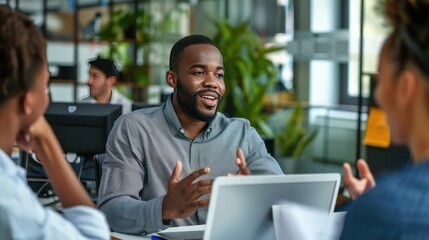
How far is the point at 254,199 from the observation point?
77.5 inches

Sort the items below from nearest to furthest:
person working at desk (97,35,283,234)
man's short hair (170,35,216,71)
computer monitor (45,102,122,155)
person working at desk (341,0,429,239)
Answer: person working at desk (341,0,429,239) < person working at desk (97,35,283,234) < man's short hair (170,35,216,71) < computer monitor (45,102,122,155)

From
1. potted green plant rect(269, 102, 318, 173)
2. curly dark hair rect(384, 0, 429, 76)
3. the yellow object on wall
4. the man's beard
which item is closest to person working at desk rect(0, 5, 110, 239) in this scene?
curly dark hair rect(384, 0, 429, 76)

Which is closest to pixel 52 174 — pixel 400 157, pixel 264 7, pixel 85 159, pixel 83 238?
pixel 83 238

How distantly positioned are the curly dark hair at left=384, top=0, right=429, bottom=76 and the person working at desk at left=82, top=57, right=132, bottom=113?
63.4 inches

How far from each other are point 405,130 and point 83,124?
2012 millimetres

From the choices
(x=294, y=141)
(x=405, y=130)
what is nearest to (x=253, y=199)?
(x=405, y=130)

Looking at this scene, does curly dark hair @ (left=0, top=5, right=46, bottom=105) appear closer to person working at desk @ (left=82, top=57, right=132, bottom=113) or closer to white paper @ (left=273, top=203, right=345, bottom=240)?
white paper @ (left=273, top=203, right=345, bottom=240)

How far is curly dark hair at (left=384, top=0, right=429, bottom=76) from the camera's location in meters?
1.31

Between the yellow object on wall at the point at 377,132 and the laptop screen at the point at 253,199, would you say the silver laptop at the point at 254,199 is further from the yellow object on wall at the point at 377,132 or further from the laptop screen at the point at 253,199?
the yellow object on wall at the point at 377,132

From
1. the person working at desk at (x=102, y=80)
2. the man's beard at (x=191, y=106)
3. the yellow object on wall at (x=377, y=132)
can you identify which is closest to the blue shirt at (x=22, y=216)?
the man's beard at (x=191, y=106)

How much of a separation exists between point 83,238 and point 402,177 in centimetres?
59

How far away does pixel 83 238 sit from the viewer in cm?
149

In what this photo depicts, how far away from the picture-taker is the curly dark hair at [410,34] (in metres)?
1.31

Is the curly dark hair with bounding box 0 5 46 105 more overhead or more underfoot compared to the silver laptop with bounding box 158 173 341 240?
more overhead
